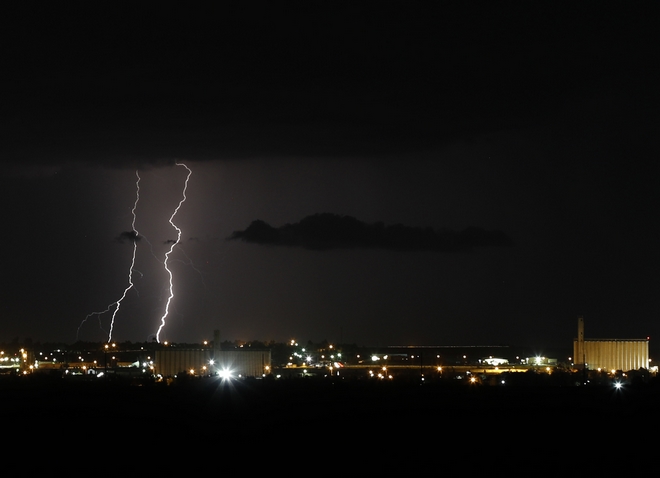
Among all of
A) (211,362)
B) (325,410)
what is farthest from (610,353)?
(325,410)

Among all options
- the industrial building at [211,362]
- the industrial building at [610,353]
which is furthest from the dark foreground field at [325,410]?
the industrial building at [610,353]

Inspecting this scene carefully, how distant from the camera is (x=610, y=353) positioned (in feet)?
291

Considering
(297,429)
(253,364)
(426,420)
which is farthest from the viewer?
(253,364)

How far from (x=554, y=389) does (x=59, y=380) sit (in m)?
A: 29.9

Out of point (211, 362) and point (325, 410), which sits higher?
point (211, 362)

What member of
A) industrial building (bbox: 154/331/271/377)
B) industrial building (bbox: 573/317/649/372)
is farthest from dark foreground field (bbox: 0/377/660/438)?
industrial building (bbox: 573/317/649/372)

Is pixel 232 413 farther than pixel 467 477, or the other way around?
pixel 232 413

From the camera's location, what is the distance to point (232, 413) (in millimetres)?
39125

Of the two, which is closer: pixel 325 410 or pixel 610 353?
pixel 325 410

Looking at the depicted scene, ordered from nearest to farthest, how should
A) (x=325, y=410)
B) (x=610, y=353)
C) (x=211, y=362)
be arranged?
(x=325, y=410)
(x=211, y=362)
(x=610, y=353)

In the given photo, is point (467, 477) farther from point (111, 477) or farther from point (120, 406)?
point (120, 406)

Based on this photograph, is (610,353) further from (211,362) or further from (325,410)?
(325,410)

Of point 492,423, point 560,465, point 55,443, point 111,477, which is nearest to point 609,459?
point 560,465

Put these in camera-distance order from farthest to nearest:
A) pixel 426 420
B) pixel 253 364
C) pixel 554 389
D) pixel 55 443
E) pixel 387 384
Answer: pixel 253 364 < pixel 387 384 < pixel 554 389 < pixel 426 420 < pixel 55 443
